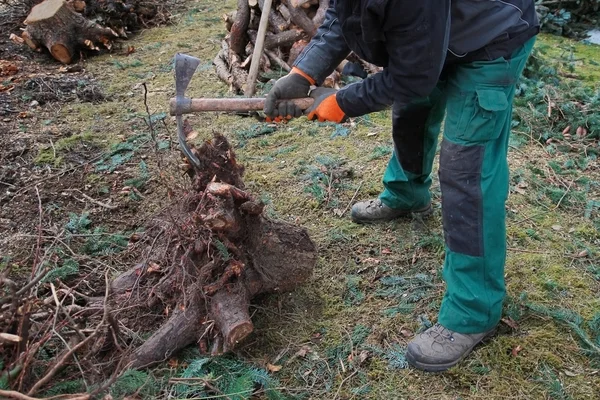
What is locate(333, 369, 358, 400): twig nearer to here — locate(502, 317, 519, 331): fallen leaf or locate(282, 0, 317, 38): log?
locate(502, 317, 519, 331): fallen leaf

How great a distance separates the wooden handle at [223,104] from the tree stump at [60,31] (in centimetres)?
468

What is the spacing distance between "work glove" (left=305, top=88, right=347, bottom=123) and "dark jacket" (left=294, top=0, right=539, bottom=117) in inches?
4.2

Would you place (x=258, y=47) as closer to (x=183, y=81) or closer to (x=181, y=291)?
(x=183, y=81)

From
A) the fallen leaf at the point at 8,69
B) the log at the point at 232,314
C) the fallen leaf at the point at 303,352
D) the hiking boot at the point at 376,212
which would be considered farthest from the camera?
the fallen leaf at the point at 8,69

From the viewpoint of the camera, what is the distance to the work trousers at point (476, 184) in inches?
85.7

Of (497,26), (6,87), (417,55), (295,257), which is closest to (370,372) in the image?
(295,257)

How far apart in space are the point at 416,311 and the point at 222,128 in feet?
9.09

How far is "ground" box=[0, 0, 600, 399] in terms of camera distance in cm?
240

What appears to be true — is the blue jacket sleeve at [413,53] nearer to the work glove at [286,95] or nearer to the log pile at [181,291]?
the work glove at [286,95]

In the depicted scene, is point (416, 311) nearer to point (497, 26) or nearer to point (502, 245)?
point (502, 245)

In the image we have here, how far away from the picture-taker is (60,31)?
6.56 metres

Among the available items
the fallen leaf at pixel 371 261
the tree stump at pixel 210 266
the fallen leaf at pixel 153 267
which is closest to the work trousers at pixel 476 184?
the fallen leaf at pixel 371 261

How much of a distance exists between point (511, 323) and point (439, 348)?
1.44 ft

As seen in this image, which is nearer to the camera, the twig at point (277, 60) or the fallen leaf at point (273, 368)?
the fallen leaf at point (273, 368)
